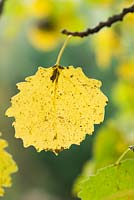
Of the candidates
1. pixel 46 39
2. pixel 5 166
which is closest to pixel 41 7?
pixel 46 39

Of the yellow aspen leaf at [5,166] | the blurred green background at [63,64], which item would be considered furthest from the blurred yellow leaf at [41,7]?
the yellow aspen leaf at [5,166]

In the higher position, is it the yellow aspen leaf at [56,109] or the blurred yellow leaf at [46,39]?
the blurred yellow leaf at [46,39]

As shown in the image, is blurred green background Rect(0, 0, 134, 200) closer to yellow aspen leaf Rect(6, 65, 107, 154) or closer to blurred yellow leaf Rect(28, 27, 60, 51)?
blurred yellow leaf Rect(28, 27, 60, 51)

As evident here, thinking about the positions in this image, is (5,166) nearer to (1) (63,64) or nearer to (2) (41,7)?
(2) (41,7)

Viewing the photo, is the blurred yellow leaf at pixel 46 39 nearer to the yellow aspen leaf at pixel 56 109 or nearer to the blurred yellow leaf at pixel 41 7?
the blurred yellow leaf at pixel 41 7

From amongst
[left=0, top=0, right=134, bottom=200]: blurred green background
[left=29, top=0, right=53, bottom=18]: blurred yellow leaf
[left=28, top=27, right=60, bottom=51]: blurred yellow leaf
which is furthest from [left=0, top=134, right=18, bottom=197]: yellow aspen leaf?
[left=28, top=27, right=60, bottom=51]: blurred yellow leaf

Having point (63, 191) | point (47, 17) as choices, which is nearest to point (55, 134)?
Answer: point (47, 17)
